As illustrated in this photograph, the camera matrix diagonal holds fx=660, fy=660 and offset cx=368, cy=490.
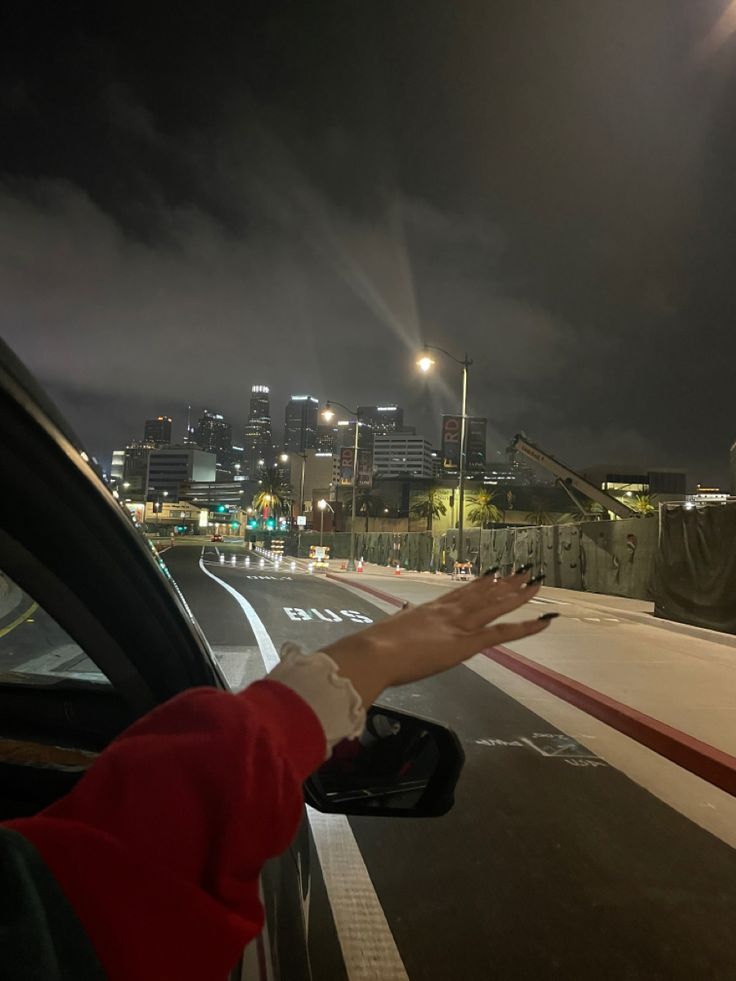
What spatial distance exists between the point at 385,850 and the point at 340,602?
14.3 meters

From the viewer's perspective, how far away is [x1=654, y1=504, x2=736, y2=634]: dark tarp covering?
39.6 ft

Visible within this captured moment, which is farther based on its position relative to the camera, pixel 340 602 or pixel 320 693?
pixel 340 602

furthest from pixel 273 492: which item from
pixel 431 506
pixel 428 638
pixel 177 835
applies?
pixel 177 835

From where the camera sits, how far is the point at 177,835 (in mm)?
676

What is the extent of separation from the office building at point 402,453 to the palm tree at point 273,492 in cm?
4572

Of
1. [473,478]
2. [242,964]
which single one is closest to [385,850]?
[242,964]

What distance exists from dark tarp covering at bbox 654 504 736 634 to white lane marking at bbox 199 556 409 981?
10.4m

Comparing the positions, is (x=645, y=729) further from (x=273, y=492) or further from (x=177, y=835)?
(x=273, y=492)

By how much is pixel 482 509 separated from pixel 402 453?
3752 inches

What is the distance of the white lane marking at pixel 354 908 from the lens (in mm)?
2549

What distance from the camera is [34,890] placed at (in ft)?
2.06

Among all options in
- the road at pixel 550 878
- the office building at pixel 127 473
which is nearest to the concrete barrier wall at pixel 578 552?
the office building at pixel 127 473

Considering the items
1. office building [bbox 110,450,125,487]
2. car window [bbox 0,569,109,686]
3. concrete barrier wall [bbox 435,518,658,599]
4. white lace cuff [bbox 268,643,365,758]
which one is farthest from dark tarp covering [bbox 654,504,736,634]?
white lace cuff [bbox 268,643,365,758]

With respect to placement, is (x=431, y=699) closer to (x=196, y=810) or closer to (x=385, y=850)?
(x=385, y=850)
